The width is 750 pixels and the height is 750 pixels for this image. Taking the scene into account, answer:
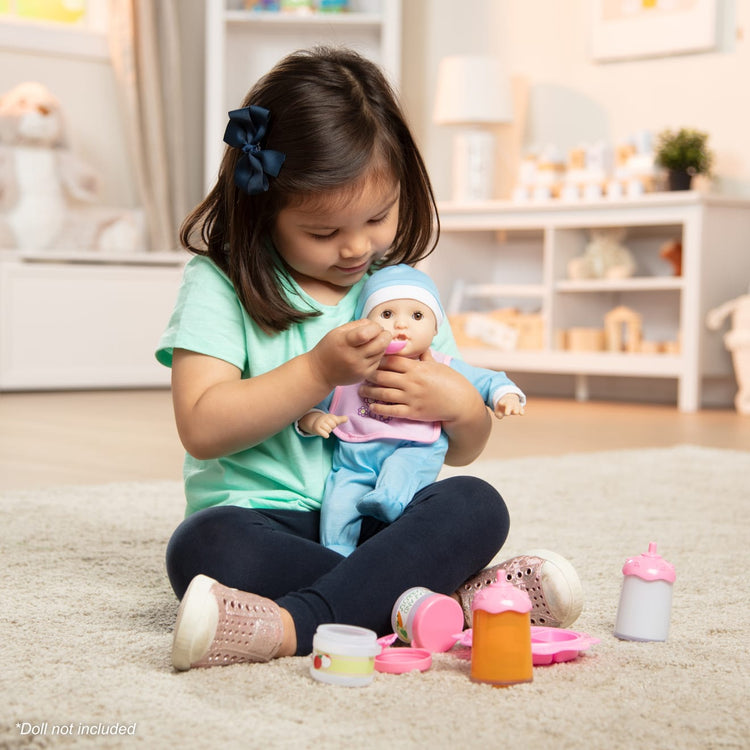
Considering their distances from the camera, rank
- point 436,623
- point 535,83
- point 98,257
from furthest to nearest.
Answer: point 535,83
point 98,257
point 436,623

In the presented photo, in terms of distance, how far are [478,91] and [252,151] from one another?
325 centimetres

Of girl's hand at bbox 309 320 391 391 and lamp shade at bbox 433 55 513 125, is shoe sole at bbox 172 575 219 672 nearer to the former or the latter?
girl's hand at bbox 309 320 391 391

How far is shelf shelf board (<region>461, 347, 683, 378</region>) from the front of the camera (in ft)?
11.9

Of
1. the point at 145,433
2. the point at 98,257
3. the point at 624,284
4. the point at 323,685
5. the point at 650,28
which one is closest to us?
the point at 323,685

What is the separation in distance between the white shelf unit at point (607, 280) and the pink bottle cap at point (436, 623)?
2.80 metres

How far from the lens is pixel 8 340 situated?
3850mm

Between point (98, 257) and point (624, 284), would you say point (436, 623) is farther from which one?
point (98, 257)

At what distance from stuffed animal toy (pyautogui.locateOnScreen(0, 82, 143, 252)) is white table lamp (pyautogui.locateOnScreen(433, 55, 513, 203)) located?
4.21 feet

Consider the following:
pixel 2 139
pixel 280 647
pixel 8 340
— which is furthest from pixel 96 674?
pixel 2 139

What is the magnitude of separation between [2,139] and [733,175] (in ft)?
8.62

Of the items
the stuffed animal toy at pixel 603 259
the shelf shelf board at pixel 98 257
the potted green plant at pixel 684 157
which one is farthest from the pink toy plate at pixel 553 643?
the shelf shelf board at pixel 98 257

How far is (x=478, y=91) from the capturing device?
4086 millimetres

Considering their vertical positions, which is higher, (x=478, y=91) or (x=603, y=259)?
(x=478, y=91)

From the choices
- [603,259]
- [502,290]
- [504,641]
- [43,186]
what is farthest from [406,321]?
[43,186]
